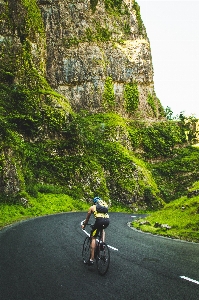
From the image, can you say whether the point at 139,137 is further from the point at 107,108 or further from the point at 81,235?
the point at 81,235

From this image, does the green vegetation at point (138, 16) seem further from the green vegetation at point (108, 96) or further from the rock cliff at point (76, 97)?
the green vegetation at point (108, 96)

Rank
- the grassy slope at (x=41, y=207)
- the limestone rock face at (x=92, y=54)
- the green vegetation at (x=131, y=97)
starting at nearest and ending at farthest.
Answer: the grassy slope at (x=41, y=207), the limestone rock face at (x=92, y=54), the green vegetation at (x=131, y=97)

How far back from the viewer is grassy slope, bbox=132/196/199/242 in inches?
642

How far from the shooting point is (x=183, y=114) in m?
80.1

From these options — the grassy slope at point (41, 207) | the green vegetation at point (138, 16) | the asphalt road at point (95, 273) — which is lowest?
the grassy slope at point (41, 207)

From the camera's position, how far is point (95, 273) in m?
8.36

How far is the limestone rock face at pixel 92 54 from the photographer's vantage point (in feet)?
192

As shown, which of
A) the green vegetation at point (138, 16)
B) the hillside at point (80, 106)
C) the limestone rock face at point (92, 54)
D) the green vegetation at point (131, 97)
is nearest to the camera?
the hillside at point (80, 106)

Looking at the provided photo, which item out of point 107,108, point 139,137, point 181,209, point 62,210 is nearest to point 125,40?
point 107,108

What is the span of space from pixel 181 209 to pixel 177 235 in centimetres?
677

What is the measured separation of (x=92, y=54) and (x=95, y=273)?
56.5m

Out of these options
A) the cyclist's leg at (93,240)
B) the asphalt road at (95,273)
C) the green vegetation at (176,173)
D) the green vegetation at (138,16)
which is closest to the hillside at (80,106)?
the green vegetation at (138,16)

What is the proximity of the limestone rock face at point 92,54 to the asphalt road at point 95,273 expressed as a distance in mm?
47568

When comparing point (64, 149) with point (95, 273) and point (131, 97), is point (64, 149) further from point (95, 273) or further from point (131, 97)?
point (95, 273)
